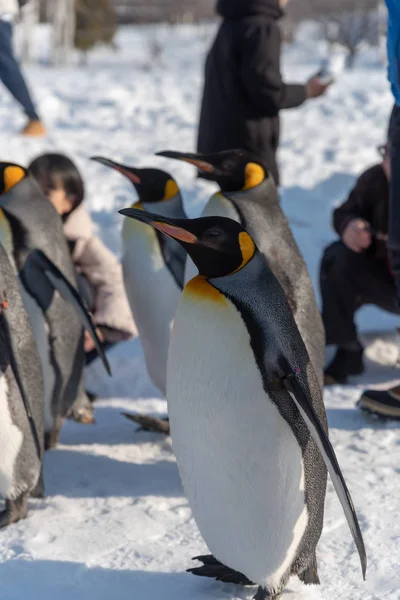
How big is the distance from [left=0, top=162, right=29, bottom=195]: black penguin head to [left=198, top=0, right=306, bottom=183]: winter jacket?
152cm

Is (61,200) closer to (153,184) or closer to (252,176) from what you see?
(153,184)

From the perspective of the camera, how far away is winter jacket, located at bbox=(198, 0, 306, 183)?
3477 millimetres

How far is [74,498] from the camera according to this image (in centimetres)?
212

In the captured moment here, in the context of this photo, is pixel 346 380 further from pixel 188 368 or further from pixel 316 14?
pixel 316 14

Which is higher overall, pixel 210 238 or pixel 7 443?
pixel 210 238

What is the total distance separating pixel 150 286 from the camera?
98.0 inches

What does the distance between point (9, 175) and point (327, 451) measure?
1.20m

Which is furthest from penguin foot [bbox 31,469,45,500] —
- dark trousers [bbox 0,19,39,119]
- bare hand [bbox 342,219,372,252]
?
dark trousers [bbox 0,19,39,119]

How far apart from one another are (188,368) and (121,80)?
405 inches

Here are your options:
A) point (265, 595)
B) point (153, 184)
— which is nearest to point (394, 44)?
point (153, 184)

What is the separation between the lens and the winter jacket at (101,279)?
297cm

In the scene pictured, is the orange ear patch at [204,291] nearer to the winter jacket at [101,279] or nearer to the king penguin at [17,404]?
the king penguin at [17,404]

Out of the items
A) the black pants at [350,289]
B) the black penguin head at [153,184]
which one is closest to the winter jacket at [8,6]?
the black penguin head at [153,184]

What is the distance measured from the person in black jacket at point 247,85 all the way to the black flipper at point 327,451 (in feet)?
7.38
